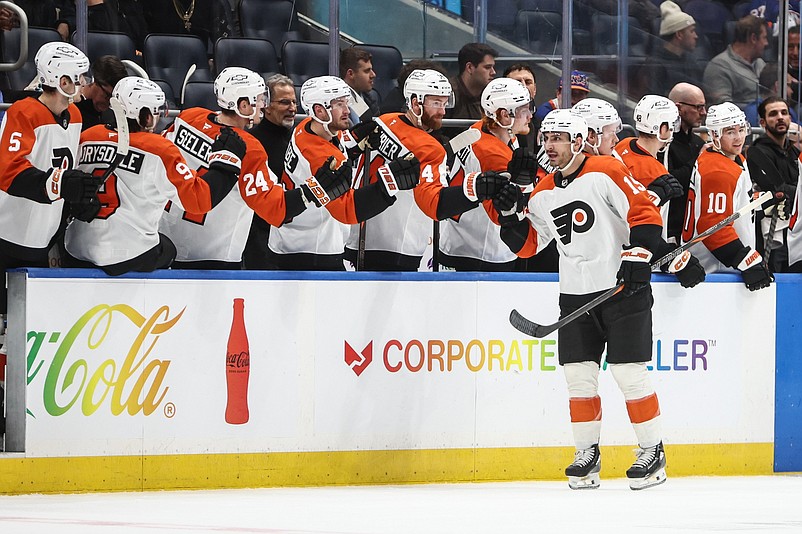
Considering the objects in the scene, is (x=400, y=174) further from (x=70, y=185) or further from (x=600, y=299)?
(x=70, y=185)

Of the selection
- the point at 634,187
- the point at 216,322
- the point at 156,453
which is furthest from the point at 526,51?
the point at 156,453

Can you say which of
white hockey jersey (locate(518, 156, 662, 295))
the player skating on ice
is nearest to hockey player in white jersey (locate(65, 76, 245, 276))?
the player skating on ice

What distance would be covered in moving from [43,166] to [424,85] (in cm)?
162

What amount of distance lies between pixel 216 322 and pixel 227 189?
0.54m

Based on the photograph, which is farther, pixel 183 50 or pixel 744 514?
pixel 183 50

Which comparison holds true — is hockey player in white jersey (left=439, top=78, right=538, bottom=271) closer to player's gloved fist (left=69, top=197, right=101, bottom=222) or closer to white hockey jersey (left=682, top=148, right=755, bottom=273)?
white hockey jersey (left=682, top=148, right=755, bottom=273)

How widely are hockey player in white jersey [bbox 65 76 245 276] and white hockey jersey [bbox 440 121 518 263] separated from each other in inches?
49.2

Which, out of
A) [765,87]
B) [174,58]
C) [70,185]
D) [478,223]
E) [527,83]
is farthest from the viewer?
[765,87]

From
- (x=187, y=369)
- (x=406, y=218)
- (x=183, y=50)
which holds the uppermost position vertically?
(x=183, y=50)

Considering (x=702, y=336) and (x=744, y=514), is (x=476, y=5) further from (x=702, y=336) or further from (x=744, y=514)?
(x=744, y=514)

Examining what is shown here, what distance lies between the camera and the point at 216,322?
560 centimetres

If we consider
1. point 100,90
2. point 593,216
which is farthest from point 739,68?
point 100,90

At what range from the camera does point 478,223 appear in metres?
6.19

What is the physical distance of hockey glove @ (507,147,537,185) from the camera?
19.4ft
